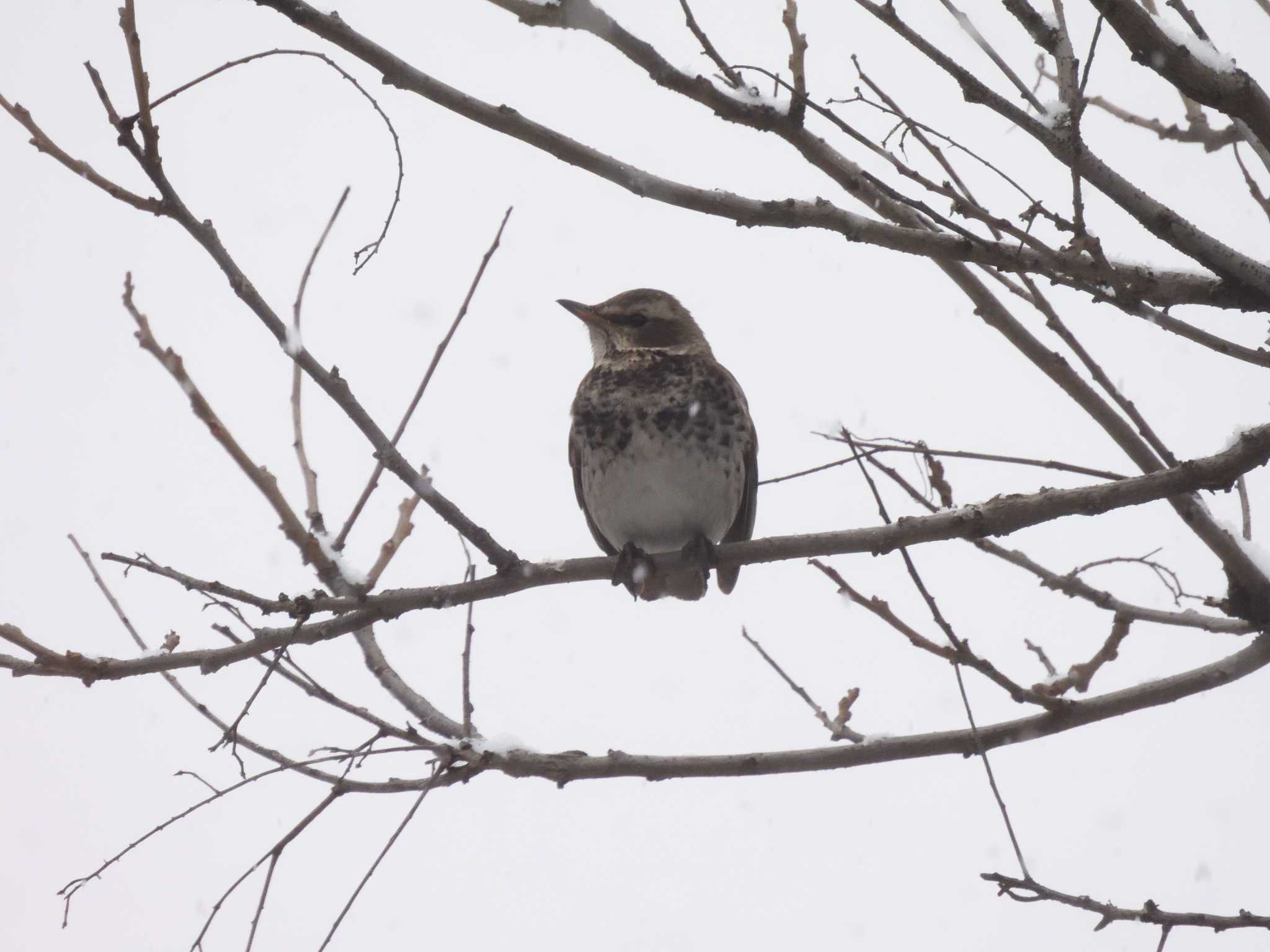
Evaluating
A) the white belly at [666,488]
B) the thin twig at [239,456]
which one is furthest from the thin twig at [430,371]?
the white belly at [666,488]

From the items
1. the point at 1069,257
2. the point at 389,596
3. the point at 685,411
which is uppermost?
the point at 685,411

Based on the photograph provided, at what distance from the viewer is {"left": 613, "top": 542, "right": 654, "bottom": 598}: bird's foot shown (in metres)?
4.87

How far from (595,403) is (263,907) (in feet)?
11.4

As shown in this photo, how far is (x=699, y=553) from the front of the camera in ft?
18.5

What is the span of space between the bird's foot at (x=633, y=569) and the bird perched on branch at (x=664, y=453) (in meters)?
0.12

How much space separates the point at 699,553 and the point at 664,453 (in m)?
0.73

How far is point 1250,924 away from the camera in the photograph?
3.28m

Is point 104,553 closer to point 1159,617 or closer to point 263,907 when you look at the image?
point 263,907

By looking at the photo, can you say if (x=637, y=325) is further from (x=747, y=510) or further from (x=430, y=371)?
(x=430, y=371)

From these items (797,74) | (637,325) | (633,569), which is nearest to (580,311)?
(637,325)

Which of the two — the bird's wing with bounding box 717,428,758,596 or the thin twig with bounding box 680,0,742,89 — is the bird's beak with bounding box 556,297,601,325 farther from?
the thin twig with bounding box 680,0,742,89

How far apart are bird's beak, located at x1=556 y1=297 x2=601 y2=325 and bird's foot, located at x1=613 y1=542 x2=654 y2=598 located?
152 centimetres

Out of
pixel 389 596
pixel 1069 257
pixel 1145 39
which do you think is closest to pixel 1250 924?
pixel 1069 257

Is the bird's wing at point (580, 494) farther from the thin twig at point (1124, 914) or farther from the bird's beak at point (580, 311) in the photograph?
the thin twig at point (1124, 914)
